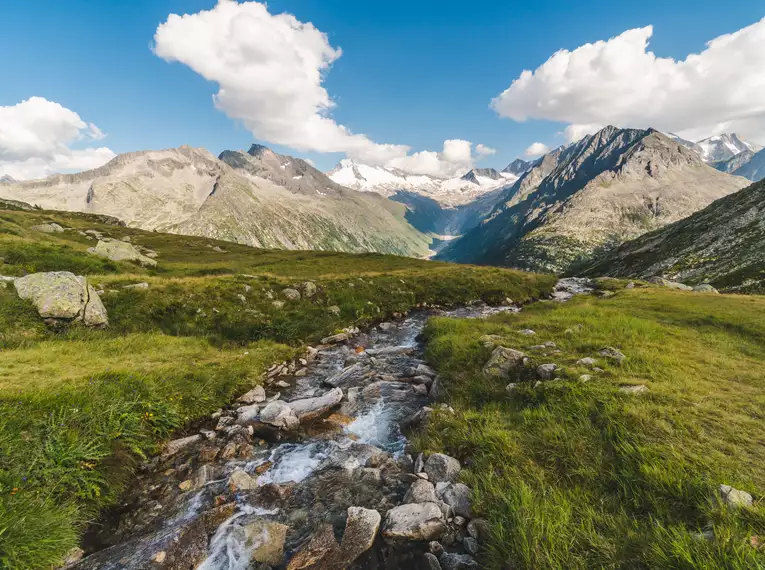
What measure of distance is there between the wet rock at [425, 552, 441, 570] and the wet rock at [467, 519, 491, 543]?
917 millimetres

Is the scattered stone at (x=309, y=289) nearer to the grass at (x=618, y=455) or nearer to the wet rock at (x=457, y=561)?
the grass at (x=618, y=455)

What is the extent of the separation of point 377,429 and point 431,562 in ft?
19.0

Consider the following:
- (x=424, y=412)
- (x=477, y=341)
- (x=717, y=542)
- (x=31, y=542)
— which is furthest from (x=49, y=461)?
(x=477, y=341)

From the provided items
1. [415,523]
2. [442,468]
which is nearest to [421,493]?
[415,523]

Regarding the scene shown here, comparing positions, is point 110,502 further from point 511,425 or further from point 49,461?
point 511,425

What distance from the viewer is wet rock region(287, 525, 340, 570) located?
21.7 ft

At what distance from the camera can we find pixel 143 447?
33.2 feet

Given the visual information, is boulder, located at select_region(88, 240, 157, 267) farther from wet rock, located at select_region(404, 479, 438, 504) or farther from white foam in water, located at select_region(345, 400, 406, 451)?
wet rock, located at select_region(404, 479, 438, 504)

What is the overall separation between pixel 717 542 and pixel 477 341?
490 inches

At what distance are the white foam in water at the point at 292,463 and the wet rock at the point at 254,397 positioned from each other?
11.6 feet

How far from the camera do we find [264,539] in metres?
7.43

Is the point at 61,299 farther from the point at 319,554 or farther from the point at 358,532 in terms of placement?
the point at 358,532

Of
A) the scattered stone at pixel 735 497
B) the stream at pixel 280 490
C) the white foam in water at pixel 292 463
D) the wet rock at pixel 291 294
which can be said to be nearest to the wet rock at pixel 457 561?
the stream at pixel 280 490

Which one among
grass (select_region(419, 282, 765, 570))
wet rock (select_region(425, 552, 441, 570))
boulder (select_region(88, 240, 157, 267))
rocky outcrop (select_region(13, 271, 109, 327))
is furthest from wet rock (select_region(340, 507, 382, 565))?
boulder (select_region(88, 240, 157, 267))
